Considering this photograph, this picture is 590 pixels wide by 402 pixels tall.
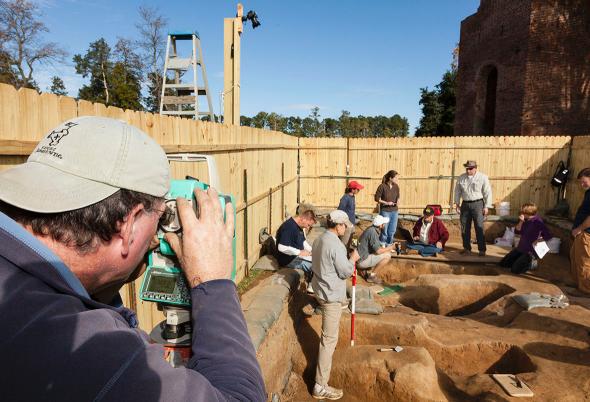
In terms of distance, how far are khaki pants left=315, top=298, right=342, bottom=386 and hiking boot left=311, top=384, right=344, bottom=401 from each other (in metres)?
0.07

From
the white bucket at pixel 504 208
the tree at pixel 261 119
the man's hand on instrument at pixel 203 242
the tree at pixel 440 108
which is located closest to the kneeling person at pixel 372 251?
the white bucket at pixel 504 208

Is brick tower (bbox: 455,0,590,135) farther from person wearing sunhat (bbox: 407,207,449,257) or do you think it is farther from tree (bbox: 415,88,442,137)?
tree (bbox: 415,88,442,137)

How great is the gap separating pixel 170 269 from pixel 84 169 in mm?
422

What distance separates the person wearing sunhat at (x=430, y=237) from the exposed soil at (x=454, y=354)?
7.20ft

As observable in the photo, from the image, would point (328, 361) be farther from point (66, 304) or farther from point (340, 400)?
point (66, 304)

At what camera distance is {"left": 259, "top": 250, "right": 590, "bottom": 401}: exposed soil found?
4.88m

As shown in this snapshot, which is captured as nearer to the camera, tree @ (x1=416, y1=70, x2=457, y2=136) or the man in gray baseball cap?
the man in gray baseball cap

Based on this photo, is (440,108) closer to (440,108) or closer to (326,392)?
(440,108)

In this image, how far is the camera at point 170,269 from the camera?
112 centimetres

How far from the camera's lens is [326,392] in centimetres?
506

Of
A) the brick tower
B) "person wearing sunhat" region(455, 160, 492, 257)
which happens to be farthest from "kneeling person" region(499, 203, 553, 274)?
the brick tower

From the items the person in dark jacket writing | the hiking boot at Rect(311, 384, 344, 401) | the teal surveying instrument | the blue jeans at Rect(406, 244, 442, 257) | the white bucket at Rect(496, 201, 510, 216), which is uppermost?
the teal surveying instrument

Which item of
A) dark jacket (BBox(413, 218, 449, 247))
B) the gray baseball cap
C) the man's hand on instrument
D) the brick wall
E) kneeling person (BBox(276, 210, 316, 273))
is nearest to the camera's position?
the gray baseball cap

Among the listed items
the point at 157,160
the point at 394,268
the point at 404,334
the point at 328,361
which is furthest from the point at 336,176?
the point at 157,160
